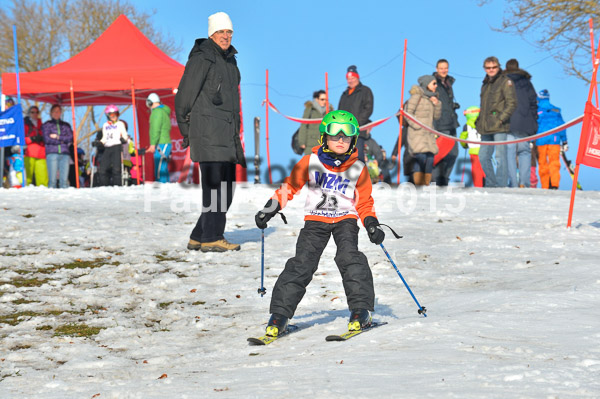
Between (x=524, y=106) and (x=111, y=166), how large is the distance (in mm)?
8405

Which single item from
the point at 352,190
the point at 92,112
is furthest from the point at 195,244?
the point at 92,112

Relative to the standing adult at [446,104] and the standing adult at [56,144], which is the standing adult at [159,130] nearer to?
the standing adult at [56,144]

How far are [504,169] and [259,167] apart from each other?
256 inches

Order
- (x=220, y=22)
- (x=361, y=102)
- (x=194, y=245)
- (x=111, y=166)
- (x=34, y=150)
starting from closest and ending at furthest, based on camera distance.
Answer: (x=220, y=22) < (x=194, y=245) < (x=361, y=102) < (x=111, y=166) < (x=34, y=150)

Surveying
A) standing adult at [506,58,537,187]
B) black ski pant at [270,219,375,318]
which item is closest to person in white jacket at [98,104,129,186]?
standing adult at [506,58,537,187]

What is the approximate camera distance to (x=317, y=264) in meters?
4.66

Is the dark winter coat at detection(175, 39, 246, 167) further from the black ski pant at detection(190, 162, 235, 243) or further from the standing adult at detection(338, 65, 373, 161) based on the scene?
the standing adult at detection(338, 65, 373, 161)

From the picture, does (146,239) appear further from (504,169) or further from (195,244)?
(504,169)

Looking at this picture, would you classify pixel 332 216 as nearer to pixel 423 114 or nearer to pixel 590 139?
pixel 590 139

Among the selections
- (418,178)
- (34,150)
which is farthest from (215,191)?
(34,150)

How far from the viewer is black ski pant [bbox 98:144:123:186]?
1517 centimetres

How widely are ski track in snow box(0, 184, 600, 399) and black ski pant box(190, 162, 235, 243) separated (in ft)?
1.16

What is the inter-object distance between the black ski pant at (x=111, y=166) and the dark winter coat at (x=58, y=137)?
32.4 inches

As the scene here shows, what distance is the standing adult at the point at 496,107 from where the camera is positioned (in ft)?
39.9
